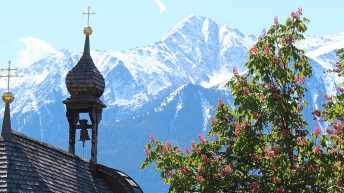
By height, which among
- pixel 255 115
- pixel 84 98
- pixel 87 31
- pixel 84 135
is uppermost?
pixel 87 31

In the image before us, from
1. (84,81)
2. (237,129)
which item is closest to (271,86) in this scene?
(237,129)

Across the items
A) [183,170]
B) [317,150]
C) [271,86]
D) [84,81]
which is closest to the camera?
[317,150]

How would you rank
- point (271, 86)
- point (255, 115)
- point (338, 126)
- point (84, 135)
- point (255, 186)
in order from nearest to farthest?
point (255, 186) < point (255, 115) < point (338, 126) < point (271, 86) < point (84, 135)

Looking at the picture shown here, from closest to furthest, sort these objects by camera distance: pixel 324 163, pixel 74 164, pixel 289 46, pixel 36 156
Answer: pixel 324 163 < pixel 289 46 < pixel 36 156 < pixel 74 164

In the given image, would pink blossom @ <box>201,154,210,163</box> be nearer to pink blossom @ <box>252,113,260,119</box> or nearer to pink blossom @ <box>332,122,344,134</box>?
pink blossom @ <box>252,113,260,119</box>

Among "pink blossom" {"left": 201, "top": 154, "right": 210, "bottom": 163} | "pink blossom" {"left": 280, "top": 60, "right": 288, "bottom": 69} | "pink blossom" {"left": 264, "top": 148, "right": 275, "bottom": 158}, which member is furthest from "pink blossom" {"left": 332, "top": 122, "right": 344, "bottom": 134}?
"pink blossom" {"left": 201, "top": 154, "right": 210, "bottom": 163}

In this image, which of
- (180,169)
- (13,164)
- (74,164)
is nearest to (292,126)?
(180,169)

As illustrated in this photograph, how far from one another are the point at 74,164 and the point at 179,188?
8446mm

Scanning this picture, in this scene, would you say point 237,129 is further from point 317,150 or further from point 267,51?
point 267,51

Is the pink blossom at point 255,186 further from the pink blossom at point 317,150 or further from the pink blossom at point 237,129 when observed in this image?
the pink blossom at point 317,150

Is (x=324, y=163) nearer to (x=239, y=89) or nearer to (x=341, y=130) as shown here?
(x=341, y=130)

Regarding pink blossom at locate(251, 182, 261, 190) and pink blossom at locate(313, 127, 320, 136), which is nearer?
pink blossom at locate(251, 182, 261, 190)

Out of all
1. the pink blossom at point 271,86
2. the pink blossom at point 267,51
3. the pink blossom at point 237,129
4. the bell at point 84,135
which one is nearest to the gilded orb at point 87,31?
the bell at point 84,135

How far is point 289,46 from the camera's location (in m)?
23.2
